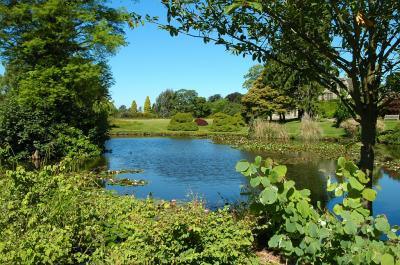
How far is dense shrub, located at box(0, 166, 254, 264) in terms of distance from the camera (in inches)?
158

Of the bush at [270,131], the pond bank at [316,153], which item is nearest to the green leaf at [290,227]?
the pond bank at [316,153]

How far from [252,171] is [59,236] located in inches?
104

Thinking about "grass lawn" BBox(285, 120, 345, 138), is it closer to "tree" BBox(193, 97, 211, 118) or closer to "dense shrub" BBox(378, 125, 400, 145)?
"dense shrub" BBox(378, 125, 400, 145)

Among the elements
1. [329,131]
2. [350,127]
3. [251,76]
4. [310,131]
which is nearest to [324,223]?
[310,131]

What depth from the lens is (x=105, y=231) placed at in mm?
5270

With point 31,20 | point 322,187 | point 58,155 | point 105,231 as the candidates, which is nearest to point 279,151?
point 322,187

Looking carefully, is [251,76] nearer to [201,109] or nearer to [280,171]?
[201,109]

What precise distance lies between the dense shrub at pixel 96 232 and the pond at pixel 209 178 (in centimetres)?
360

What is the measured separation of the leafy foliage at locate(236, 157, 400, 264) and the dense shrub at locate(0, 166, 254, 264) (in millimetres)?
1586

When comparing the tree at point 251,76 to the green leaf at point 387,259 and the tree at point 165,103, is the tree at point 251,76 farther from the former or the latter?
the green leaf at point 387,259

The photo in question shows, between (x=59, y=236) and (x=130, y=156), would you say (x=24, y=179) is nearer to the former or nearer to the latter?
(x=59, y=236)

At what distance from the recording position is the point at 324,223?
242 centimetres

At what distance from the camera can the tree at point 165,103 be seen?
94.5m

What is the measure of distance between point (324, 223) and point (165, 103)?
9625 centimetres
